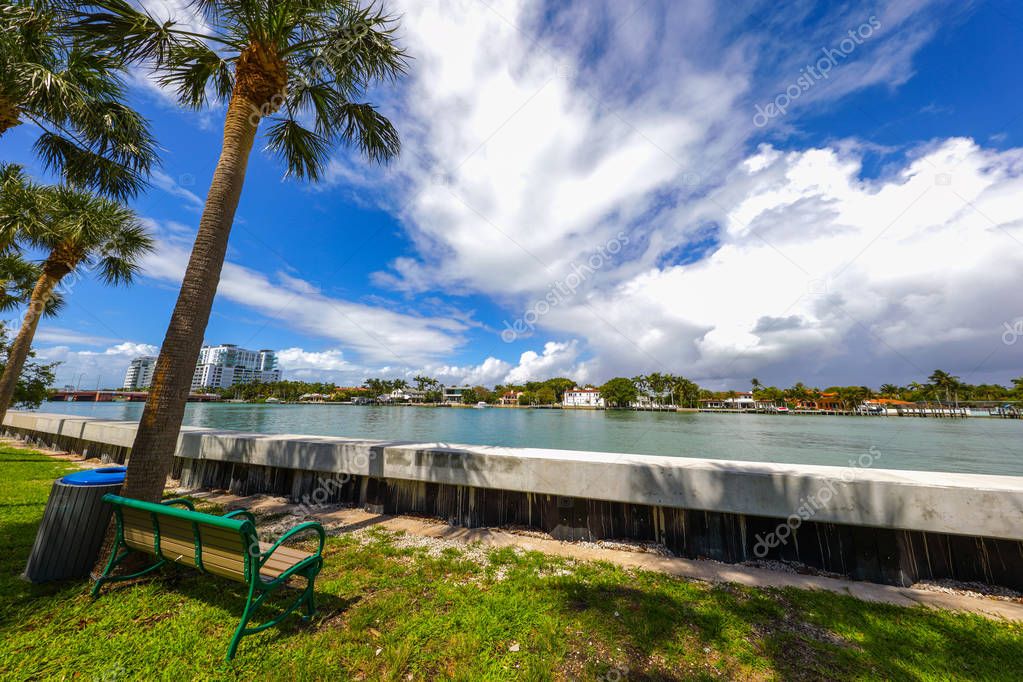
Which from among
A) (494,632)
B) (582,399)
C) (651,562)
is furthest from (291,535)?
(582,399)

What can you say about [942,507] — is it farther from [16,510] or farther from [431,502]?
[16,510]

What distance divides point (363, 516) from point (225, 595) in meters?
2.31

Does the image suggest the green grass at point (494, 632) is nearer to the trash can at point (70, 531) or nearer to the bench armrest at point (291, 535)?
the trash can at point (70, 531)

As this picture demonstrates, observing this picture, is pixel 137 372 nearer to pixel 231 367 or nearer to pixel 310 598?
pixel 231 367

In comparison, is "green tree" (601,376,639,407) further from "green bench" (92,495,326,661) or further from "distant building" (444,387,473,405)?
"green bench" (92,495,326,661)

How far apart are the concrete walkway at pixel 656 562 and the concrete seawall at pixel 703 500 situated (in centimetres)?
22

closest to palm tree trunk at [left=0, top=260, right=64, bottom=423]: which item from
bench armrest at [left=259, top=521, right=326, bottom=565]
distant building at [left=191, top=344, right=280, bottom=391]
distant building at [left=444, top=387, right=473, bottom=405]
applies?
bench armrest at [left=259, top=521, right=326, bottom=565]

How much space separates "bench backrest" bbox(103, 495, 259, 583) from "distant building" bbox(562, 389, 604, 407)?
5012 inches

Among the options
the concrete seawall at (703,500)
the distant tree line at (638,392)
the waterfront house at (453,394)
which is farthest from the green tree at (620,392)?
the concrete seawall at (703,500)

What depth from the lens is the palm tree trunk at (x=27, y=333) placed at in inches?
360

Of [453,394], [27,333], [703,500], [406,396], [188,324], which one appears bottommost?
[703,500]

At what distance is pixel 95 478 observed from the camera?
3.63 metres

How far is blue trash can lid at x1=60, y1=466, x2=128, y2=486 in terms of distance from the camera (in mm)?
3504

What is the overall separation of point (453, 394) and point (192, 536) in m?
154
